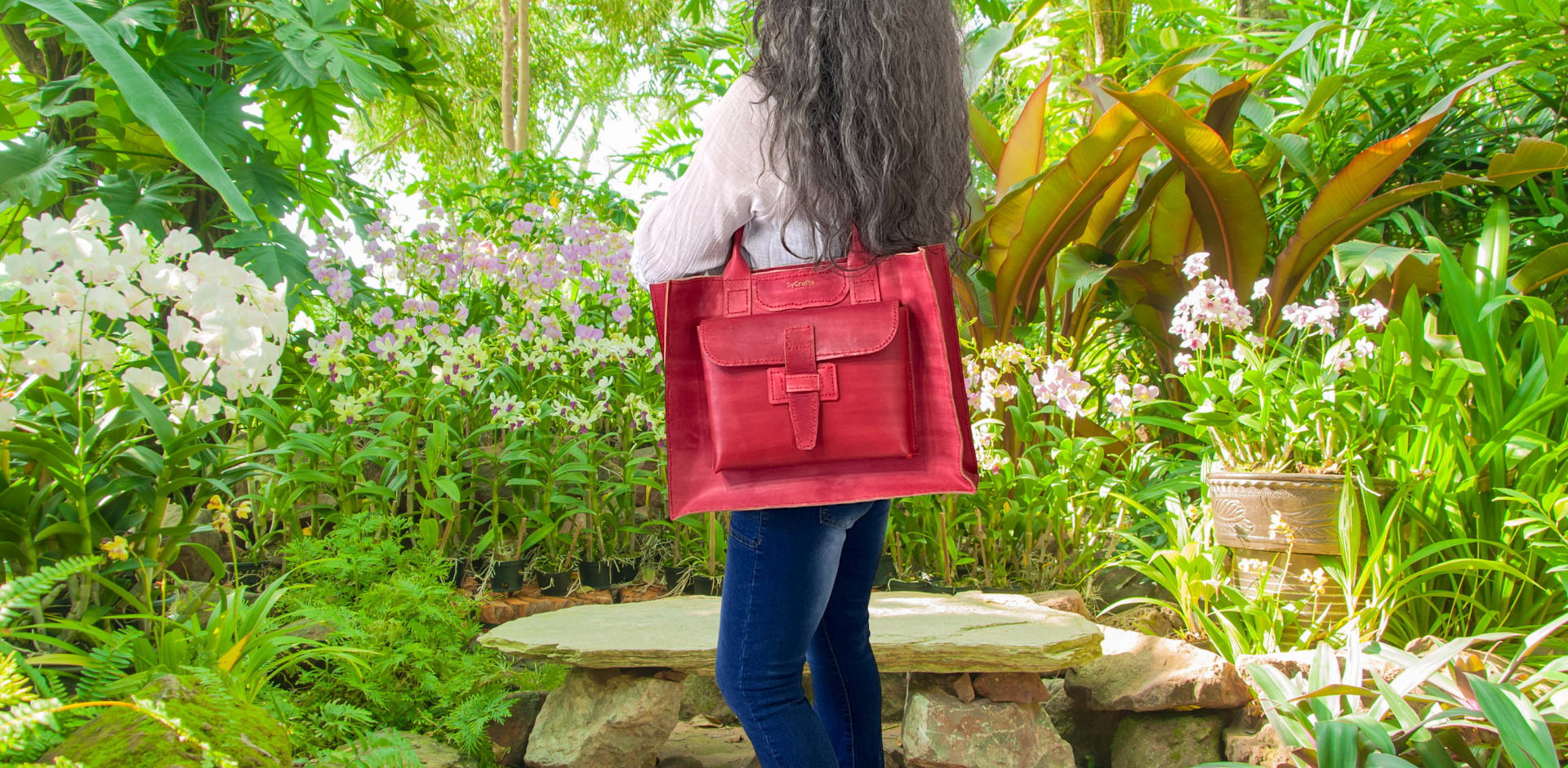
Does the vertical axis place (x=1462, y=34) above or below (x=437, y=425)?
above

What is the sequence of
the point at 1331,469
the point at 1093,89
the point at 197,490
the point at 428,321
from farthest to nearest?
the point at 1093,89 → the point at 428,321 → the point at 1331,469 → the point at 197,490

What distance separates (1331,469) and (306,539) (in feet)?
7.89

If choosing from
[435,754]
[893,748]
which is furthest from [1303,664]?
[435,754]

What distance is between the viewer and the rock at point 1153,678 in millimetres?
1884

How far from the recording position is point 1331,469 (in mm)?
2053

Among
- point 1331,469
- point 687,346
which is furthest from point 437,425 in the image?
point 1331,469

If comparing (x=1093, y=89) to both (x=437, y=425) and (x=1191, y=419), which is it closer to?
(x=1191, y=419)

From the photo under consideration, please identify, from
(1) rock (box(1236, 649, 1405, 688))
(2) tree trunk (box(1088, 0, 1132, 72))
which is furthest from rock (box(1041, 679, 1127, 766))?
(2) tree trunk (box(1088, 0, 1132, 72))

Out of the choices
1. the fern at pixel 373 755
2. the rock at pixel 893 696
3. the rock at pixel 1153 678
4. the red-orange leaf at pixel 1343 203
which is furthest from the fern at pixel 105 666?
the red-orange leaf at pixel 1343 203

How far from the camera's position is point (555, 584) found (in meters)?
2.57

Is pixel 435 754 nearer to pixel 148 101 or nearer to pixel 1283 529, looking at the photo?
pixel 148 101

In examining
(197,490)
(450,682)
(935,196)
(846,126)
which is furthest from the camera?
(450,682)

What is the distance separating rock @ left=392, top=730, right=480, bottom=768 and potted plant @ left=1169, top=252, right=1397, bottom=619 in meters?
1.78

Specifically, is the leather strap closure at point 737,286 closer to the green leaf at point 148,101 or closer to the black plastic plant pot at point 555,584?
the green leaf at point 148,101
